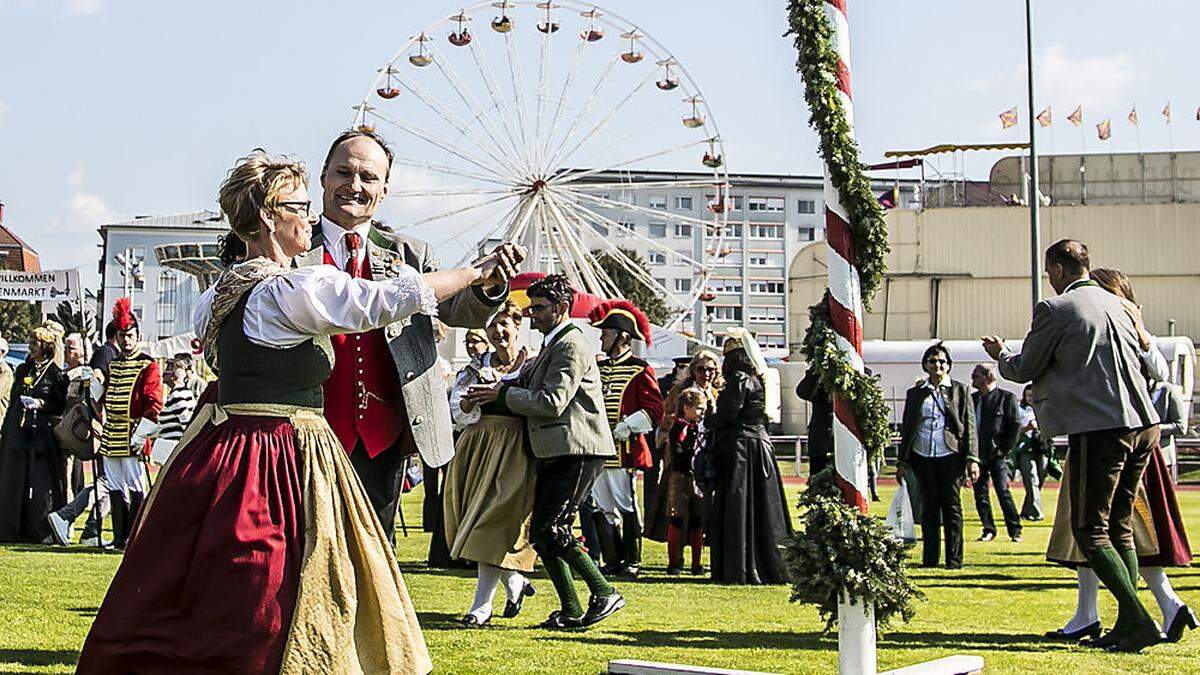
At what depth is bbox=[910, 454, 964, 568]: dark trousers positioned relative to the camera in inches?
493

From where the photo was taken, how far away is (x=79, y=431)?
14359 millimetres

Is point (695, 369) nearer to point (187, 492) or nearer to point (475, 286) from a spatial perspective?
point (475, 286)

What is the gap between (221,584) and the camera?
4551 millimetres

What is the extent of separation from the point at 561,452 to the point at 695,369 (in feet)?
14.9

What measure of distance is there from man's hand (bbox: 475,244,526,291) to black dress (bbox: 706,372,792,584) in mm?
6535

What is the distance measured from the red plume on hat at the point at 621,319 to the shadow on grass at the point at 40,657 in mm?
5867

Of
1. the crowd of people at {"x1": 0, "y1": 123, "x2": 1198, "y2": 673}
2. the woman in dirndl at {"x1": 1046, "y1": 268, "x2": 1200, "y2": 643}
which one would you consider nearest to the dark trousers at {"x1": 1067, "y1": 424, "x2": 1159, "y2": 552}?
the crowd of people at {"x1": 0, "y1": 123, "x2": 1198, "y2": 673}

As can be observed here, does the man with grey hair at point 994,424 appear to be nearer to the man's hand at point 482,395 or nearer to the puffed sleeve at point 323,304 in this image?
the man's hand at point 482,395

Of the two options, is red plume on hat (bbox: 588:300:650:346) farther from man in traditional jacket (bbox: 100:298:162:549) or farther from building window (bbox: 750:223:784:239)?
building window (bbox: 750:223:784:239)

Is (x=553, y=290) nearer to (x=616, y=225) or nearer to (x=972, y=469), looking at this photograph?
(x=972, y=469)

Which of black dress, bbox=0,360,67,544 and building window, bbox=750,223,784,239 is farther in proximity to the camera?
building window, bbox=750,223,784,239

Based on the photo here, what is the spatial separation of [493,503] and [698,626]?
1.33 meters

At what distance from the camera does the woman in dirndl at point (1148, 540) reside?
8.11 meters

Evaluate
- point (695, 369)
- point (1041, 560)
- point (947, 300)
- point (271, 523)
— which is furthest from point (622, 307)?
point (947, 300)
